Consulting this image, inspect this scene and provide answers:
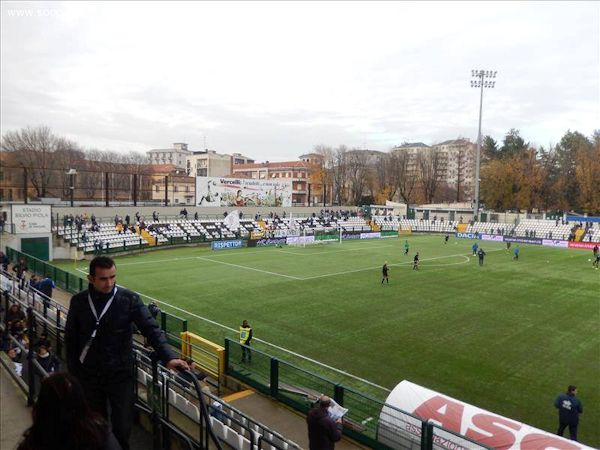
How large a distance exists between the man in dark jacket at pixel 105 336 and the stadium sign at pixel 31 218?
119 feet

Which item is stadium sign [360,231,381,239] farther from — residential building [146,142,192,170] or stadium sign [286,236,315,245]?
residential building [146,142,192,170]

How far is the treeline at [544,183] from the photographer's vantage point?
249 ft

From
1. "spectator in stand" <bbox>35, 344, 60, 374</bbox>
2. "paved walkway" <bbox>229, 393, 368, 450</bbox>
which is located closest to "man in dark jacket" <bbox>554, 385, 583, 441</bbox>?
"paved walkway" <bbox>229, 393, 368, 450</bbox>

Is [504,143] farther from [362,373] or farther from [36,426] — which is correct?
[36,426]

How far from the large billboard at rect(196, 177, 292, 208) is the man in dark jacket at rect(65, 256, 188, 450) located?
56.5m

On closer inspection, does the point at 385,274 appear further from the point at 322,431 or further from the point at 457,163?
the point at 457,163

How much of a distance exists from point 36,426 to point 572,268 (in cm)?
4157

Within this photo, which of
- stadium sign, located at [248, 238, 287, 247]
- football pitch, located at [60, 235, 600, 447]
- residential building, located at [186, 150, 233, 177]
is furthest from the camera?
residential building, located at [186, 150, 233, 177]

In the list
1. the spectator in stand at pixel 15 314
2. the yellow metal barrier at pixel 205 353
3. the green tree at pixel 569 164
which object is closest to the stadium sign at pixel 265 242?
the yellow metal barrier at pixel 205 353

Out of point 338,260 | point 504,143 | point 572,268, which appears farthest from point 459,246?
point 504,143

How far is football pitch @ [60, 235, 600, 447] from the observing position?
45.1ft

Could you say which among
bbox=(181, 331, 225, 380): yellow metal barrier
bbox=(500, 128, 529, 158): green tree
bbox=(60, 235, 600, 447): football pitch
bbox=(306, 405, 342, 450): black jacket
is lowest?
bbox=(60, 235, 600, 447): football pitch

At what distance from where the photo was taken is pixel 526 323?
20.1 metres

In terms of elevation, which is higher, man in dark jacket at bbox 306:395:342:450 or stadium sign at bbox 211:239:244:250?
man in dark jacket at bbox 306:395:342:450
